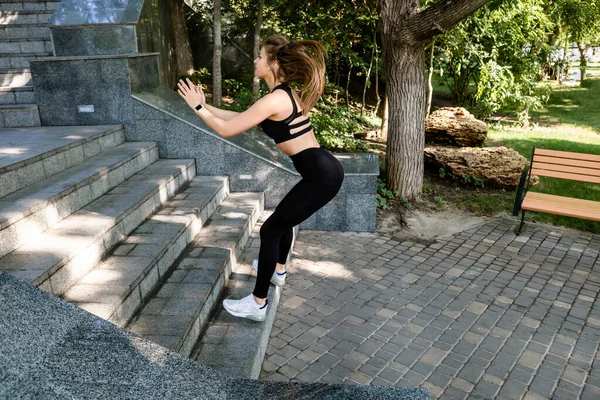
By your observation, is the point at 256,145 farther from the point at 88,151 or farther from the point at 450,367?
the point at 450,367

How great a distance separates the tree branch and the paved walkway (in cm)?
276

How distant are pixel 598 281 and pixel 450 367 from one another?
2.56 meters

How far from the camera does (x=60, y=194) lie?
386 cm

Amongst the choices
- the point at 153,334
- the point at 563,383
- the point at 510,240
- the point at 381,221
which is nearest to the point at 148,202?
the point at 153,334

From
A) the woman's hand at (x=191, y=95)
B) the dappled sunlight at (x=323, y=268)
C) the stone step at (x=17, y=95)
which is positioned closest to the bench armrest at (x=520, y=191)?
the dappled sunlight at (x=323, y=268)

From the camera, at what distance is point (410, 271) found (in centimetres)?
529

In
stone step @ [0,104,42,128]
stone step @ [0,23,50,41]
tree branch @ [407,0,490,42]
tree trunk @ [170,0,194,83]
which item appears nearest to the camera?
stone step @ [0,104,42,128]

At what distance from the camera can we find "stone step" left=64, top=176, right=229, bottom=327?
3.10 meters

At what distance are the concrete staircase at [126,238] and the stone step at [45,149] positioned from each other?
1cm

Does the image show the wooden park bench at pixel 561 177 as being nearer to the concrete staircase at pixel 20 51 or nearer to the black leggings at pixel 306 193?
the black leggings at pixel 306 193

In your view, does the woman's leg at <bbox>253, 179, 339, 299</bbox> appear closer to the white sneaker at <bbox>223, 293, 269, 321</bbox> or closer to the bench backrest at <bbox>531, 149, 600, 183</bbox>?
the white sneaker at <bbox>223, 293, 269, 321</bbox>

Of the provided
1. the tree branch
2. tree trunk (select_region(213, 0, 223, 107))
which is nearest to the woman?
the tree branch

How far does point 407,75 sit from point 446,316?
3950mm

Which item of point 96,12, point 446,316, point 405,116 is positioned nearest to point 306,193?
point 446,316
